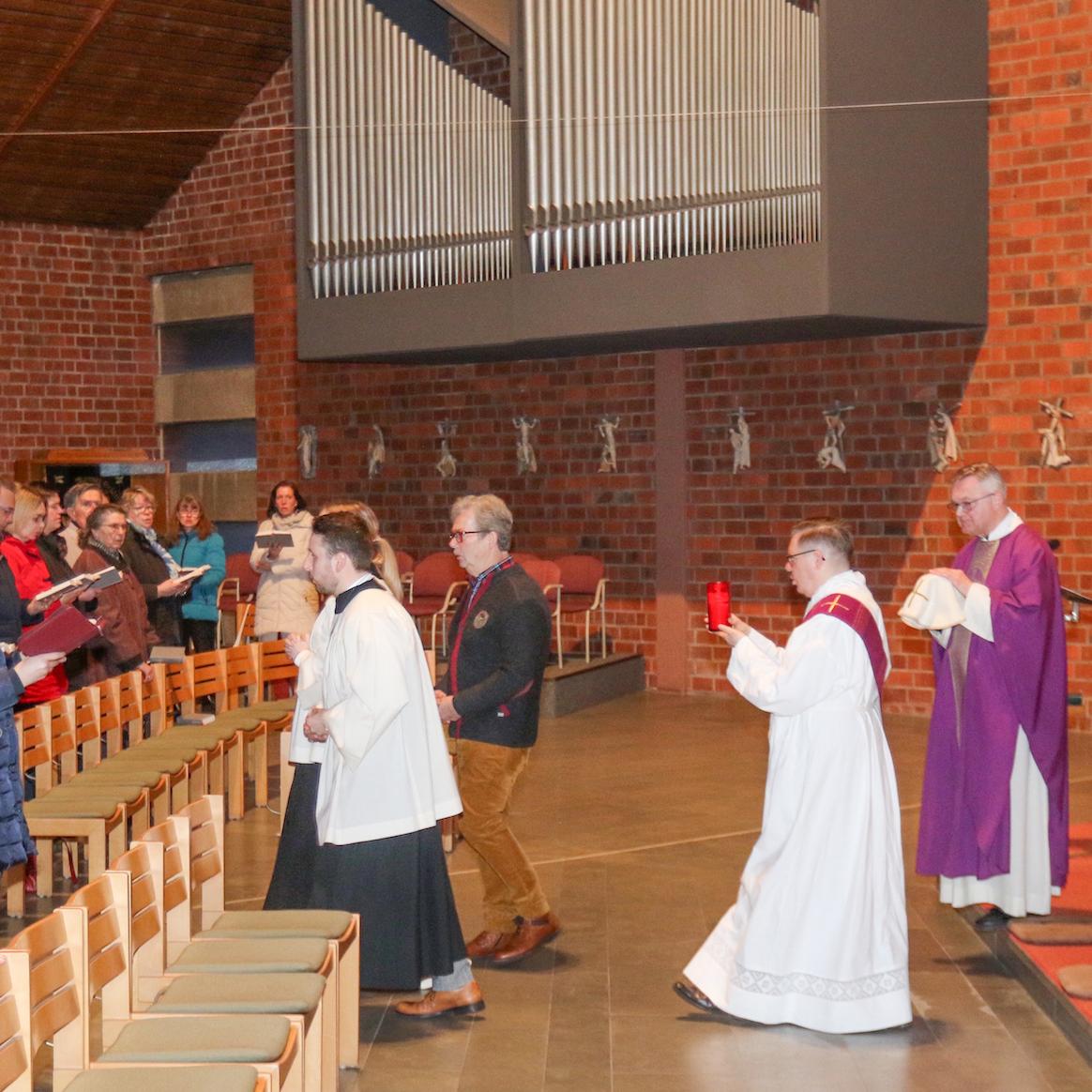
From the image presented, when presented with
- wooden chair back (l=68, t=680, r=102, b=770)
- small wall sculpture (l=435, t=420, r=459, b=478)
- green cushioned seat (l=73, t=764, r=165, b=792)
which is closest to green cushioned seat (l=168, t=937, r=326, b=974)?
green cushioned seat (l=73, t=764, r=165, b=792)

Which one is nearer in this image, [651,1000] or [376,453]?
[651,1000]

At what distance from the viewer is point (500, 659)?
17.1 feet

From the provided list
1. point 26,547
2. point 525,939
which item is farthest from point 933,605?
point 26,547

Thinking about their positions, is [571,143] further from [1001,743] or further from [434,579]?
[1001,743]

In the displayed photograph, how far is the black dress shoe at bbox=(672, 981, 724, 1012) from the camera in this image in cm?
492

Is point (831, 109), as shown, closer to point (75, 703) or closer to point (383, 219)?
point (383, 219)

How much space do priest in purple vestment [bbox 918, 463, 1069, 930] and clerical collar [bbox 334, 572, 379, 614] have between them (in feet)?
6.53

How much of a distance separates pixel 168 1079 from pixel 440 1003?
5.71 ft

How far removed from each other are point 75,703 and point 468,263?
504 centimetres

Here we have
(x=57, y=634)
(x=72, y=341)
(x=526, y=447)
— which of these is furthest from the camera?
A: (x=72, y=341)

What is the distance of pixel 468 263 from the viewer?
10875mm

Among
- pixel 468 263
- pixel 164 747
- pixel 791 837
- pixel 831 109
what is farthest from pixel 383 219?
pixel 791 837

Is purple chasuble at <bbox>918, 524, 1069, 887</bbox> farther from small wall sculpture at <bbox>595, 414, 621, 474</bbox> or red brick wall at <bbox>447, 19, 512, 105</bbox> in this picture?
red brick wall at <bbox>447, 19, 512, 105</bbox>

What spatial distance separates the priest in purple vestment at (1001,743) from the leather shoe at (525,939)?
1.29m
